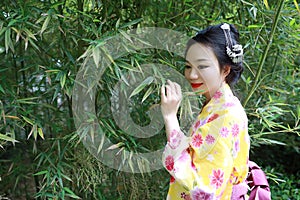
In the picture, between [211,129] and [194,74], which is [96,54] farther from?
[211,129]

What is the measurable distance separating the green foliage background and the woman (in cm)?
25

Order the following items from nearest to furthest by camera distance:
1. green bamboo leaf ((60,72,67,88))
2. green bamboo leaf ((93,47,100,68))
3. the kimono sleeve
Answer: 1. the kimono sleeve
2. green bamboo leaf ((93,47,100,68))
3. green bamboo leaf ((60,72,67,88))

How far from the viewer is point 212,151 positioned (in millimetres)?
1081

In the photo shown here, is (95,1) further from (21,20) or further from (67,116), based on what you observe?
(67,116)

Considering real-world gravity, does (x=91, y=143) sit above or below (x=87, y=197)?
above

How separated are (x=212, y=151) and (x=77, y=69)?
2.07 ft

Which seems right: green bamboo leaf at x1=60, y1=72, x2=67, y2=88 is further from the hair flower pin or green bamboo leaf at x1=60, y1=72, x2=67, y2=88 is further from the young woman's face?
the hair flower pin

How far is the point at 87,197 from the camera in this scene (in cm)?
177

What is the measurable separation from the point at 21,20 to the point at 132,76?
410 mm

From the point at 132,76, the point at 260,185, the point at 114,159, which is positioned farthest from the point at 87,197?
the point at 260,185

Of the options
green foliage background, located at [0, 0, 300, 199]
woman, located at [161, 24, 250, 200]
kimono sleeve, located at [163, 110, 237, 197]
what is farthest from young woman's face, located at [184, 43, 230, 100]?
green foliage background, located at [0, 0, 300, 199]

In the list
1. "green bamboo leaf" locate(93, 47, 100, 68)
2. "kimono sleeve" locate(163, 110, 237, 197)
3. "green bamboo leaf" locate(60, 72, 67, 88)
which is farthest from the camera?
"green bamboo leaf" locate(60, 72, 67, 88)

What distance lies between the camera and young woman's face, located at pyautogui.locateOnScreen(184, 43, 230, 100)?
113 centimetres

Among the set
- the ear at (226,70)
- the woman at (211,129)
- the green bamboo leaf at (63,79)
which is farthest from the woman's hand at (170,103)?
the green bamboo leaf at (63,79)
